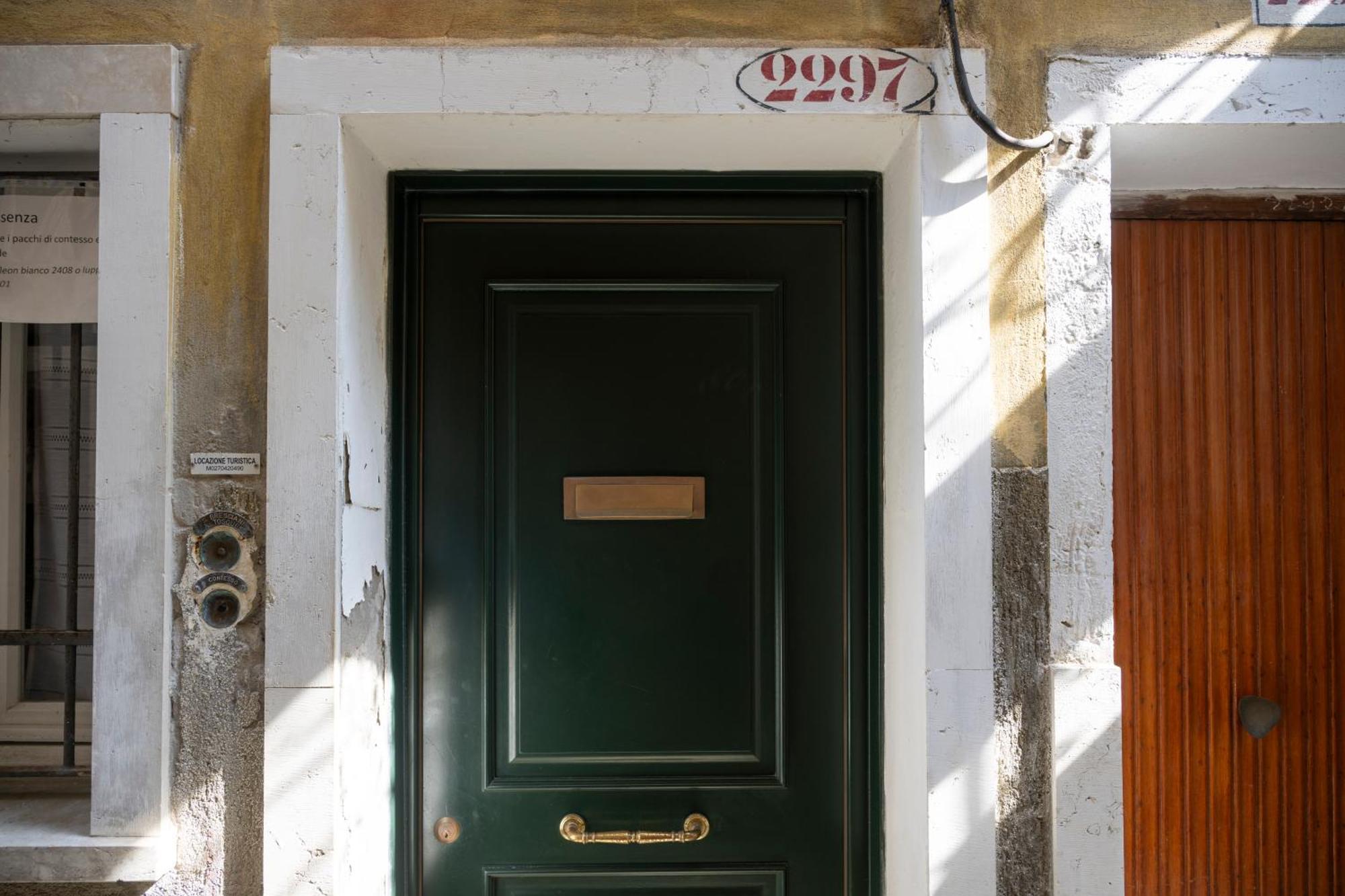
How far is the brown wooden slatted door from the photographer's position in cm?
243

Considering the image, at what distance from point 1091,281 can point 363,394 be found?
67.7 inches

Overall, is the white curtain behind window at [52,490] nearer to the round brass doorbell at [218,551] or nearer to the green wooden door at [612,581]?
the round brass doorbell at [218,551]

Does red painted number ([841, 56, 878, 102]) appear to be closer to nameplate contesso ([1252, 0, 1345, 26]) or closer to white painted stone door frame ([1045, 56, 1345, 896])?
white painted stone door frame ([1045, 56, 1345, 896])

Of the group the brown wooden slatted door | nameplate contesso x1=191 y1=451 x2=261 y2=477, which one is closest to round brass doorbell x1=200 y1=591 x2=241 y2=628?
nameplate contesso x1=191 y1=451 x2=261 y2=477

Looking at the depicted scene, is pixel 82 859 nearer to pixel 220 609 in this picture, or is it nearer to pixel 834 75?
pixel 220 609

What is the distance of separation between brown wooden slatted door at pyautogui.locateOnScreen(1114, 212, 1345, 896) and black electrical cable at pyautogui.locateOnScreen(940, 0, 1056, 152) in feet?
1.68

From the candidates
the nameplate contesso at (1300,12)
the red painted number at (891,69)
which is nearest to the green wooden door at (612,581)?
the red painted number at (891,69)

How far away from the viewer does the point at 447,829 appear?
2.39 meters

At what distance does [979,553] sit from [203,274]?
188 cm

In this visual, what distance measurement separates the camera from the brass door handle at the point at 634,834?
2.37m

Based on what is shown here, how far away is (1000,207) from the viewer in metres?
2.16

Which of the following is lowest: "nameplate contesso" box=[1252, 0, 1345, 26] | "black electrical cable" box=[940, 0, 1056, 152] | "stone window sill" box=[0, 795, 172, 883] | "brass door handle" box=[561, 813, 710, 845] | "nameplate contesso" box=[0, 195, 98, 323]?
"brass door handle" box=[561, 813, 710, 845]

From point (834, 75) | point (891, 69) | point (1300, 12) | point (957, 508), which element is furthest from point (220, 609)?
point (1300, 12)

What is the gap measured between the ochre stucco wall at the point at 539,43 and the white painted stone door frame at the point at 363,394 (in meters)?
0.06
